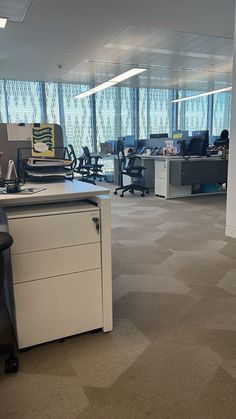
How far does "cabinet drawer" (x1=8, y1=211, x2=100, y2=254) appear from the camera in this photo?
61.7 inches

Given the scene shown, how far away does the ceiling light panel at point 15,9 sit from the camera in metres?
3.90

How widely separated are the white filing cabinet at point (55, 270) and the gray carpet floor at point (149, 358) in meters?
0.14

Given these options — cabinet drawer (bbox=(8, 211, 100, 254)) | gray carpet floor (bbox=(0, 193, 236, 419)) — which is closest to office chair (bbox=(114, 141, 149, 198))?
gray carpet floor (bbox=(0, 193, 236, 419))

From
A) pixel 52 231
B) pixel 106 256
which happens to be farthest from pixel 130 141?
pixel 52 231

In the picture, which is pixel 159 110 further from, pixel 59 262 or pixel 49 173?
pixel 59 262

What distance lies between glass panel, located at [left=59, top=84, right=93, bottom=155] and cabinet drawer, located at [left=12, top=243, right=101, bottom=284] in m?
7.93

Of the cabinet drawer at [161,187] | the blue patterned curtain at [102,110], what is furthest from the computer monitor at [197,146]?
the blue patterned curtain at [102,110]

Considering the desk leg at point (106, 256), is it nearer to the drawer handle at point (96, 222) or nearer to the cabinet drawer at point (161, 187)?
the drawer handle at point (96, 222)

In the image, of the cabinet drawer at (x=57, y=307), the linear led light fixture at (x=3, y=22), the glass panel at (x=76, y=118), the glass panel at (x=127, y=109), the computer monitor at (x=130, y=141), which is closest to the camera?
the cabinet drawer at (x=57, y=307)

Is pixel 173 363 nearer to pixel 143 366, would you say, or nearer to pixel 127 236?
pixel 143 366

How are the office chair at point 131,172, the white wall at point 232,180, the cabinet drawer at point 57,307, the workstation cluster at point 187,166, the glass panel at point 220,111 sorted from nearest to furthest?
the cabinet drawer at point 57,307, the white wall at point 232,180, the workstation cluster at point 187,166, the office chair at point 131,172, the glass panel at point 220,111

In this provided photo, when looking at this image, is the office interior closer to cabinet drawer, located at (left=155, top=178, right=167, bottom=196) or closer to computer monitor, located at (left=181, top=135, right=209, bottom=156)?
cabinet drawer, located at (left=155, top=178, right=167, bottom=196)

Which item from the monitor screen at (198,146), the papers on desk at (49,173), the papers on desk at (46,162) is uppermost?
the monitor screen at (198,146)

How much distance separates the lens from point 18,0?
3834mm
